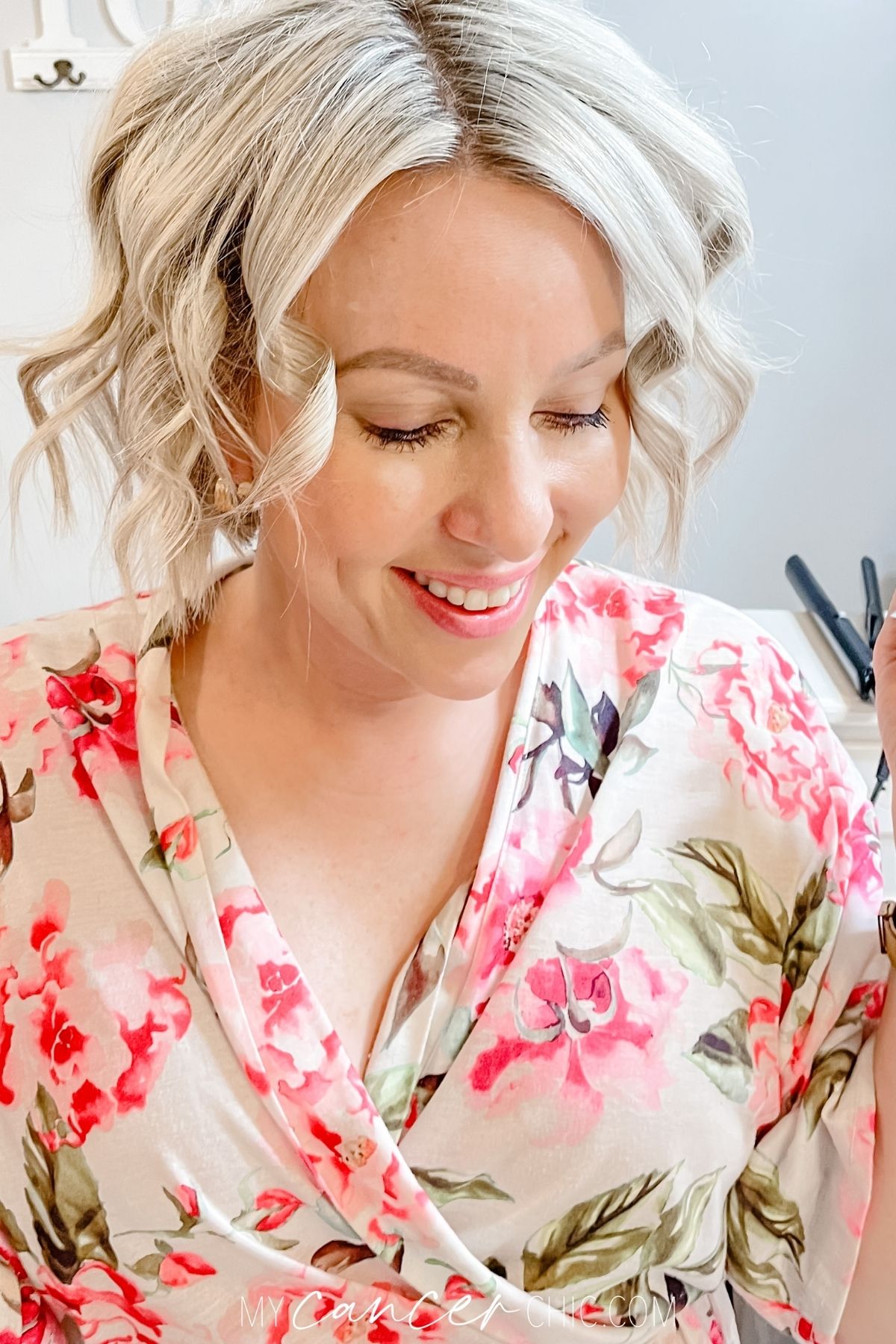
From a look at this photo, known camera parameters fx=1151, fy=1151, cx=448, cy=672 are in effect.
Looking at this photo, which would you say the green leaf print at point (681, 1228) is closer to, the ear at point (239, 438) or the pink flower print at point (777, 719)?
the pink flower print at point (777, 719)

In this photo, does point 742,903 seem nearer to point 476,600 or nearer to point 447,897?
point 447,897

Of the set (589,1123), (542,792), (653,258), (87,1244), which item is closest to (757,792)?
(542,792)

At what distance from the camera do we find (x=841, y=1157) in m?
0.77

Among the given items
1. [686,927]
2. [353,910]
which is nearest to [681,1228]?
[686,927]

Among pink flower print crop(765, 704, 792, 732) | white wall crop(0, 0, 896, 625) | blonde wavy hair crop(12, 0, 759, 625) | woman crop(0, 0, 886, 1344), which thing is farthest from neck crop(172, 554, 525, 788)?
white wall crop(0, 0, 896, 625)

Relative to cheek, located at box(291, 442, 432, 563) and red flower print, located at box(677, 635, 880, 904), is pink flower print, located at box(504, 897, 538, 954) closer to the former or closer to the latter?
red flower print, located at box(677, 635, 880, 904)

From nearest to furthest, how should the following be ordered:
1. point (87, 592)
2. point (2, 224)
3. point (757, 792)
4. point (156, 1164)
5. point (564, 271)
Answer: point (564, 271), point (156, 1164), point (757, 792), point (2, 224), point (87, 592)

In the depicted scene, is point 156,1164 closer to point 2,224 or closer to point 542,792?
point 542,792

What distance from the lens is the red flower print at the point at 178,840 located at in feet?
2.54

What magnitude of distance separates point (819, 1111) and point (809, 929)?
12 cm

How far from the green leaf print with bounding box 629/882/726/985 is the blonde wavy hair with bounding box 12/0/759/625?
33cm

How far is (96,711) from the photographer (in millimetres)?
839

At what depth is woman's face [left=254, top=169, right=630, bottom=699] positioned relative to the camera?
587 millimetres

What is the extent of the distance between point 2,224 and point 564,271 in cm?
103
